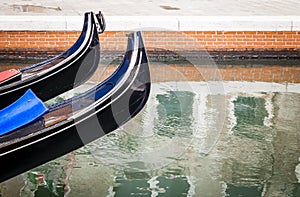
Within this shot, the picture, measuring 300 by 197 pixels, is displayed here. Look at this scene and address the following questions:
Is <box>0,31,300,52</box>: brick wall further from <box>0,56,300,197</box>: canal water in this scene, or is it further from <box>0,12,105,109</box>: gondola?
<box>0,12,105,109</box>: gondola

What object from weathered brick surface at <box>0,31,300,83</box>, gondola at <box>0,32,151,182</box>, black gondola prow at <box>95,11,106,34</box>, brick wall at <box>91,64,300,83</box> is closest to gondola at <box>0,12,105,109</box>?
black gondola prow at <box>95,11,106,34</box>

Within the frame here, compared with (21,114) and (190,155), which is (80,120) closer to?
(21,114)

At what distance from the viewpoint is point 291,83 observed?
6020 mm

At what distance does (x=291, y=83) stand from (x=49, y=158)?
348 centimetres

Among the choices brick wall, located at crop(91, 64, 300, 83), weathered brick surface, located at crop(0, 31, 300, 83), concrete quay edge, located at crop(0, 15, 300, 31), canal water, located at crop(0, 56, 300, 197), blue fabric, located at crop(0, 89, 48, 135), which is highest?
concrete quay edge, located at crop(0, 15, 300, 31)

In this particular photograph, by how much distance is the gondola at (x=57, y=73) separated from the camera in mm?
3887

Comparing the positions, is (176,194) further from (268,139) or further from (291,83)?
(291,83)

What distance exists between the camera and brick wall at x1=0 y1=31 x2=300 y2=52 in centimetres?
668

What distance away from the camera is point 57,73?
409 centimetres

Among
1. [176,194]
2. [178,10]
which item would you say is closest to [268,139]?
[176,194]

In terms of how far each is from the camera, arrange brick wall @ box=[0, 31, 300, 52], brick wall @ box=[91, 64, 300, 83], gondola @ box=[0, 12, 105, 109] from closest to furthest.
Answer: gondola @ box=[0, 12, 105, 109]
brick wall @ box=[91, 64, 300, 83]
brick wall @ box=[0, 31, 300, 52]

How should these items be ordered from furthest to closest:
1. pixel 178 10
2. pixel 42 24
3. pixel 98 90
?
pixel 178 10 → pixel 42 24 → pixel 98 90

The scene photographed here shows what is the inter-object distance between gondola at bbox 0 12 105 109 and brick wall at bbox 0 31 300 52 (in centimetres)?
211

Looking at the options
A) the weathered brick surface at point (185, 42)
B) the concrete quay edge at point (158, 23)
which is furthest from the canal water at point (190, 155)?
the concrete quay edge at point (158, 23)
